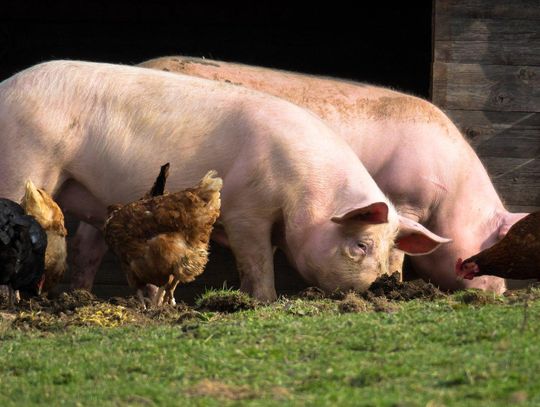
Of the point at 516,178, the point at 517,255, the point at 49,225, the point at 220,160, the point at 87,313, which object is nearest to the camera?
the point at 87,313

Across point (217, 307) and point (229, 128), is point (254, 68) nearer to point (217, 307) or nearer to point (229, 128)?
point (229, 128)

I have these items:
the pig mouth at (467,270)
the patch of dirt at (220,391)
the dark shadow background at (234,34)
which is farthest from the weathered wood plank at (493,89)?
the patch of dirt at (220,391)

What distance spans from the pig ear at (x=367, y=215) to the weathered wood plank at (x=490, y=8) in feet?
7.88

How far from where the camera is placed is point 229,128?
9.04 metres

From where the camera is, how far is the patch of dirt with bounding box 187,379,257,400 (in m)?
5.17

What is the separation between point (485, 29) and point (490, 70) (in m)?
0.32

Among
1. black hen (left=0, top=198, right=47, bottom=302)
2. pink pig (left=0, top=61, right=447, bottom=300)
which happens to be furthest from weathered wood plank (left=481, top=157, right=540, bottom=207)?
black hen (left=0, top=198, right=47, bottom=302)

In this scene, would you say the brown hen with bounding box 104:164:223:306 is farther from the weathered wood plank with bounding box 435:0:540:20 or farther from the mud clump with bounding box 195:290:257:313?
the weathered wood plank with bounding box 435:0:540:20

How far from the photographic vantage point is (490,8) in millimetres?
10266

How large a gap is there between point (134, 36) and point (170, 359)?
7886 millimetres

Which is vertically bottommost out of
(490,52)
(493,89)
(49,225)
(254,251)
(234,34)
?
(254,251)

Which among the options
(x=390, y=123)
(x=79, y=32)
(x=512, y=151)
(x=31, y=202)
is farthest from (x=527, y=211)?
(x=79, y=32)

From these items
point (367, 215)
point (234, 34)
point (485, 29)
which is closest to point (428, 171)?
point (485, 29)

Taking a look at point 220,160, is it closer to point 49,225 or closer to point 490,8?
point 49,225
